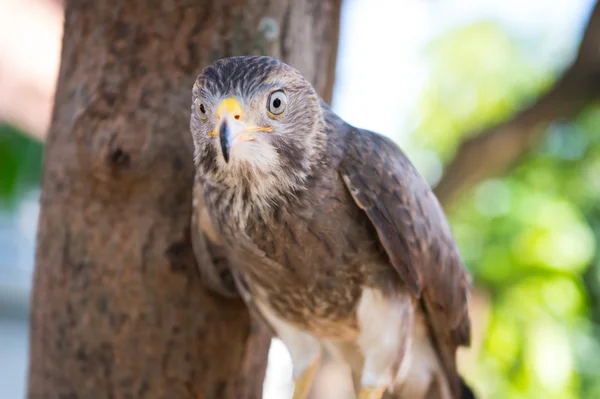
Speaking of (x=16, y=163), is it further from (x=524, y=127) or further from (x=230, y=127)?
(x=524, y=127)

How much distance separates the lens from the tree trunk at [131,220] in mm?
2488

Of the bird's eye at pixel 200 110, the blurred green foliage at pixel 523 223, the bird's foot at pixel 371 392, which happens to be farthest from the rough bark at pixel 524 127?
the bird's eye at pixel 200 110

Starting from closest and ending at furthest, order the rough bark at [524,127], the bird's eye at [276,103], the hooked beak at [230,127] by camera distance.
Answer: the hooked beak at [230,127] → the bird's eye at [276,103] → the rough bark at [524,127]

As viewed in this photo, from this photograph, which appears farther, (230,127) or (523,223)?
(523,223)

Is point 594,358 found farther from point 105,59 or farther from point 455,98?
point 105,59

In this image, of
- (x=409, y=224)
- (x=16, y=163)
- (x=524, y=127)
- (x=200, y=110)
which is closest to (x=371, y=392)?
(x=409, y=224)

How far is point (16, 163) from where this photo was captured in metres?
4.85

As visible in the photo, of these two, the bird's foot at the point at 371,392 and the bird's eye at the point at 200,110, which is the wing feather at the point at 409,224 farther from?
the bird's eye at the point at 200,110

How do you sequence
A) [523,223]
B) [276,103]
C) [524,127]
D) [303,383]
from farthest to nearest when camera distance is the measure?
[523,223] < [524,127] < [303,383] < [276,103]

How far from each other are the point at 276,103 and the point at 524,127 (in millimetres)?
3564

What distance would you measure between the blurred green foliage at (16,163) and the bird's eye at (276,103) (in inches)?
A: 131

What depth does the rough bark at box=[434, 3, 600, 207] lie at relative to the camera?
484 centimetres

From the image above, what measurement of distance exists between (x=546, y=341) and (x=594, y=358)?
2332 millimetres

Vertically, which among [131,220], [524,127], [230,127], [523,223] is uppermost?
[524,127]
